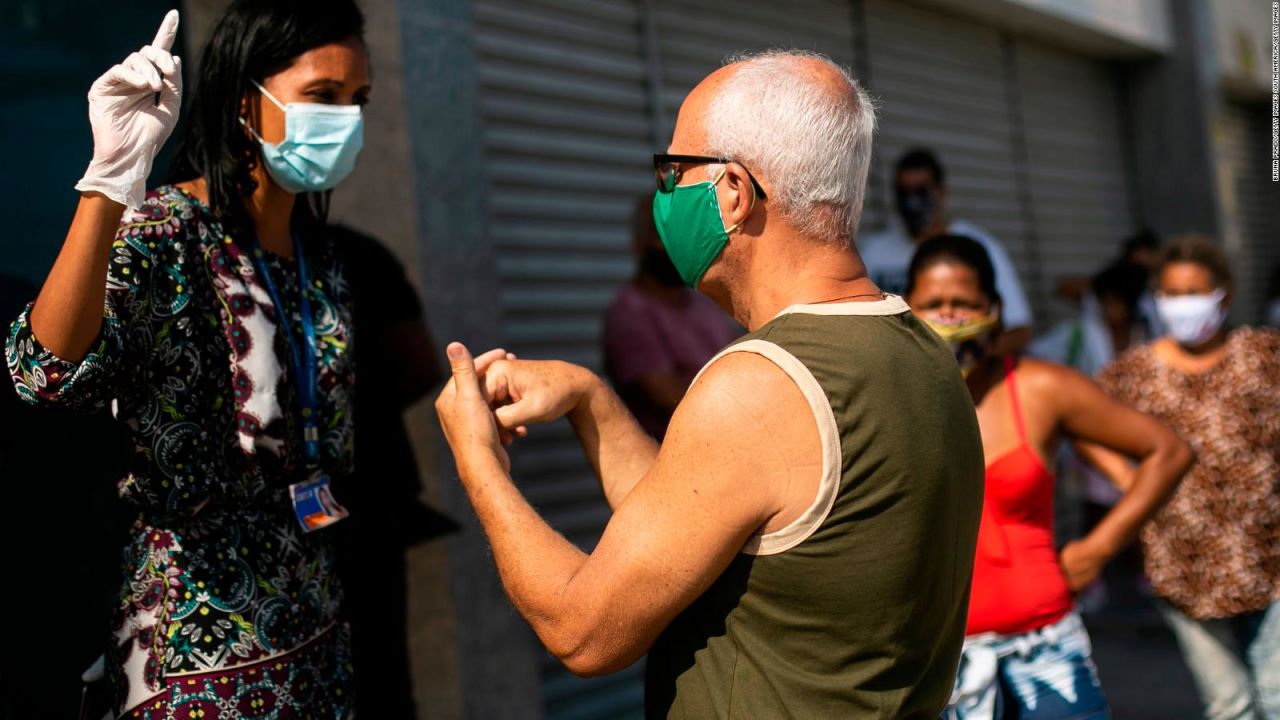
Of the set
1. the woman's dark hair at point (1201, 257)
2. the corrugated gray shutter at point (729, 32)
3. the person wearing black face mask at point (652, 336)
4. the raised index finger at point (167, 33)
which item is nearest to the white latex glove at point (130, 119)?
the raised index finger at point (167, 33)

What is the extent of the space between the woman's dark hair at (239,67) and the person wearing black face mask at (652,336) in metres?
1.98

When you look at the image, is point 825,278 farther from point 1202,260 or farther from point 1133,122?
point 1133,122

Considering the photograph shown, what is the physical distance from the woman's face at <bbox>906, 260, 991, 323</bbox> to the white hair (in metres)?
1.50

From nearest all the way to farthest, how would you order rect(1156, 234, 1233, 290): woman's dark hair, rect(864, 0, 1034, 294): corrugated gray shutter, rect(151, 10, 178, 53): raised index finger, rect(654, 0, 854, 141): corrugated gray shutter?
rect(151, 10, 178, 53): raised index finger, rect(1156, 234, 1233, 290): woman's dark hair, rect(654, 0, 854, 141): corrugated gray shutter, rect(864, 0, 1034, 294): corrugated gray shutter

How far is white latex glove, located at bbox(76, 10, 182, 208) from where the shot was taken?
1994mm

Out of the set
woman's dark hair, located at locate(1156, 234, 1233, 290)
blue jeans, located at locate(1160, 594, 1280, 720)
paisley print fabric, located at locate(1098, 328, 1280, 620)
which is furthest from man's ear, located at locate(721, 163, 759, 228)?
woman's dark hair, located at locate(1156, 234, 1233, 290)

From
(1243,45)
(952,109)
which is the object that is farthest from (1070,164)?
(1243,45)

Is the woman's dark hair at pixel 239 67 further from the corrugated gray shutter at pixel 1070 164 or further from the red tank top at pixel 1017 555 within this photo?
the corrugated gray shutter at pixel 1070 164

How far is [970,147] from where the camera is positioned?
342 inches

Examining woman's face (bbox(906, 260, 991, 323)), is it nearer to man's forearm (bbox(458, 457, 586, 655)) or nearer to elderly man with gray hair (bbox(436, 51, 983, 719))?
elderly man with gray hair (bbox(436, 51, 983, 719))

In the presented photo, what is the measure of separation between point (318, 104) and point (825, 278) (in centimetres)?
124

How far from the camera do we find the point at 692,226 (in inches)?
79.9

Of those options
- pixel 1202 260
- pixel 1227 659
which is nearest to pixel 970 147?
pixel 1202 260

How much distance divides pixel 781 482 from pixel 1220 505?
3.11m
